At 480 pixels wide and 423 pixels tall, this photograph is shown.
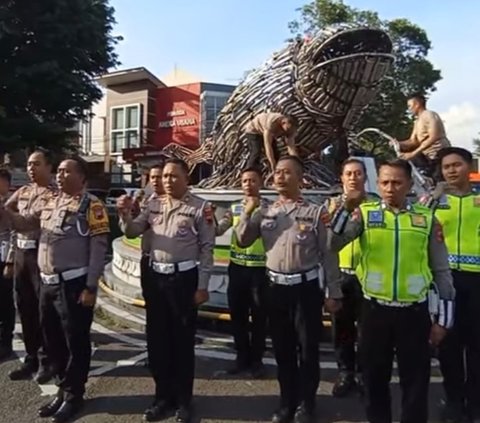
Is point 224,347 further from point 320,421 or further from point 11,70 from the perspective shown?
point 11,70

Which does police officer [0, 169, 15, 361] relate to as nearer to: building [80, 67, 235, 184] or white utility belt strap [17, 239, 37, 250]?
white utility belt strap [17, 239, 37, 250]

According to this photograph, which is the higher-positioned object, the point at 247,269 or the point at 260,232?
the point at 260,232

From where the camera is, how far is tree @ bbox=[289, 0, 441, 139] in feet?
67.2

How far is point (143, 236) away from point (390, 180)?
1.72 m

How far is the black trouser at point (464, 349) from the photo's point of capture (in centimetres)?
374

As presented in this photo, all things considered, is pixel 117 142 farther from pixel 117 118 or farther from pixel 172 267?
pixel 172 267

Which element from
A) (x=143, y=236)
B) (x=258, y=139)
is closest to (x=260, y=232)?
(x=143, y=236)

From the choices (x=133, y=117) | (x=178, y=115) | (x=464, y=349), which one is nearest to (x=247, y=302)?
(x=464, y=349)

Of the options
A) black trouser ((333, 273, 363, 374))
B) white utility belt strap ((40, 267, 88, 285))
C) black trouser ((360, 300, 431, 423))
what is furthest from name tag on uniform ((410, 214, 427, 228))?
white utility belt strap ((40, 267, 88, 285))

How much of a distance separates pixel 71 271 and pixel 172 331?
78 centimetres

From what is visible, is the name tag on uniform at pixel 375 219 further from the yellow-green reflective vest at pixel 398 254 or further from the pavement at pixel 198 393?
the pavement at pixel 198 393

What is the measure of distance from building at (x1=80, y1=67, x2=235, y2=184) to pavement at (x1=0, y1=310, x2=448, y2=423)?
24.0 metres

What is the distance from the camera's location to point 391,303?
315 centimetres

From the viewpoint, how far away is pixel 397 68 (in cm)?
2158
